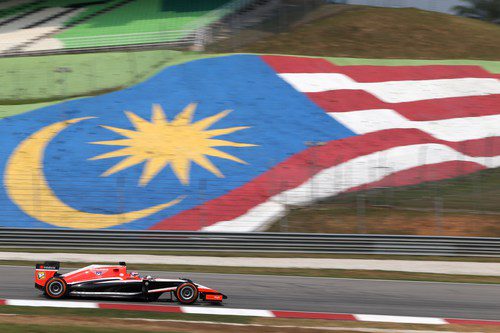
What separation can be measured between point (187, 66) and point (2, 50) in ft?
32.4

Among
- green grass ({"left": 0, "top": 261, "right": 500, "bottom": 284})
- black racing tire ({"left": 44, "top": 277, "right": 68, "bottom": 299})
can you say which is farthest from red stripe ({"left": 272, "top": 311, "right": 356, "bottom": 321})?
green grass ({"left": 0, "top": 261, "right": 500, "bottom": 284})

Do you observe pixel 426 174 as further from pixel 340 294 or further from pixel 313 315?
pixel 313 315

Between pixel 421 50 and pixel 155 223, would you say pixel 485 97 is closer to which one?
pixel 421 50

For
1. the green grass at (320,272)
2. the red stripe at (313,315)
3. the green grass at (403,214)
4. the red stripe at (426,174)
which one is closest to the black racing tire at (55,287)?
the red stripe at (313,315)

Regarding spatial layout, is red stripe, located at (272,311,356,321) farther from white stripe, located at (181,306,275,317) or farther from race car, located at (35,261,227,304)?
race car, located at (35,261,227,304)

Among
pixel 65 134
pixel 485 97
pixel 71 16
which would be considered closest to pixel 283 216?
pixel 65 134

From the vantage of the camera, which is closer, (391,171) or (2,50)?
(391,171)

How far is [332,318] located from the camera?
484 inches

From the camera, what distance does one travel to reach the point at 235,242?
2153 centimetres

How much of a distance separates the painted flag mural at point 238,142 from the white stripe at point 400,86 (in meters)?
0.08

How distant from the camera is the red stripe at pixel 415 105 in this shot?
99.9ft

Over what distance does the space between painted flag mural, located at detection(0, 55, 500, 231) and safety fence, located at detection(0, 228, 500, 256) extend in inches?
34.7

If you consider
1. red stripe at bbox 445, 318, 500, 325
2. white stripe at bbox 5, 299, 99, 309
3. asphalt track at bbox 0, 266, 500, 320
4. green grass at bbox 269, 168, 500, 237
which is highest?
white stripe at bbox 5, 299, 99, 309

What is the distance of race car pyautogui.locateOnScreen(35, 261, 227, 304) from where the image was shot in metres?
12.9
